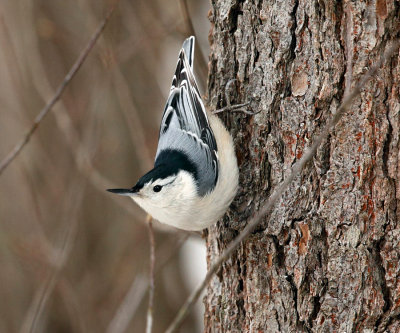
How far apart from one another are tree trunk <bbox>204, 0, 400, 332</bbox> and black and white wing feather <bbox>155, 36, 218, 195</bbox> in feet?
0.60

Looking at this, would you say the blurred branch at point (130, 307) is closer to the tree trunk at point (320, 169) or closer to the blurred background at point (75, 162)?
the blurred background at point (75, 162)

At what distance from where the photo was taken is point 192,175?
82.4 inches

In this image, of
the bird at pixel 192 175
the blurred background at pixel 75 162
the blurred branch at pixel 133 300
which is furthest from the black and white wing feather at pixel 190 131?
the blurred background at pixel 75 162

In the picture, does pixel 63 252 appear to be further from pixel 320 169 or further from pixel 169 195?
pixel 320 169

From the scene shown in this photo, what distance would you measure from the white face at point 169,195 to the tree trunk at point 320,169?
23cm

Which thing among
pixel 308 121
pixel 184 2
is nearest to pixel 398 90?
pixel 308 121

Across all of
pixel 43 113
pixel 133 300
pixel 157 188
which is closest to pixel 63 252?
pixel 133 300

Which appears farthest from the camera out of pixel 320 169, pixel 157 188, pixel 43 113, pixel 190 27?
pixel 190 27

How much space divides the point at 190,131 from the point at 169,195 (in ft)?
0.92

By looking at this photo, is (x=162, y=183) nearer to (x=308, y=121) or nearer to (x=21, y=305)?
(x=308, y=121)

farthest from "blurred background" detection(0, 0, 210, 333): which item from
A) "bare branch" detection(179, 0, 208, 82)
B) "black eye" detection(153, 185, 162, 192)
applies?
"black eye" detection(153, 185, 162, 192)

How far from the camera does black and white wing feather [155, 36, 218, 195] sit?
2105mm

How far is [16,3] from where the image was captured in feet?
12.6

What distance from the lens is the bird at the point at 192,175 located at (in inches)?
80.0
